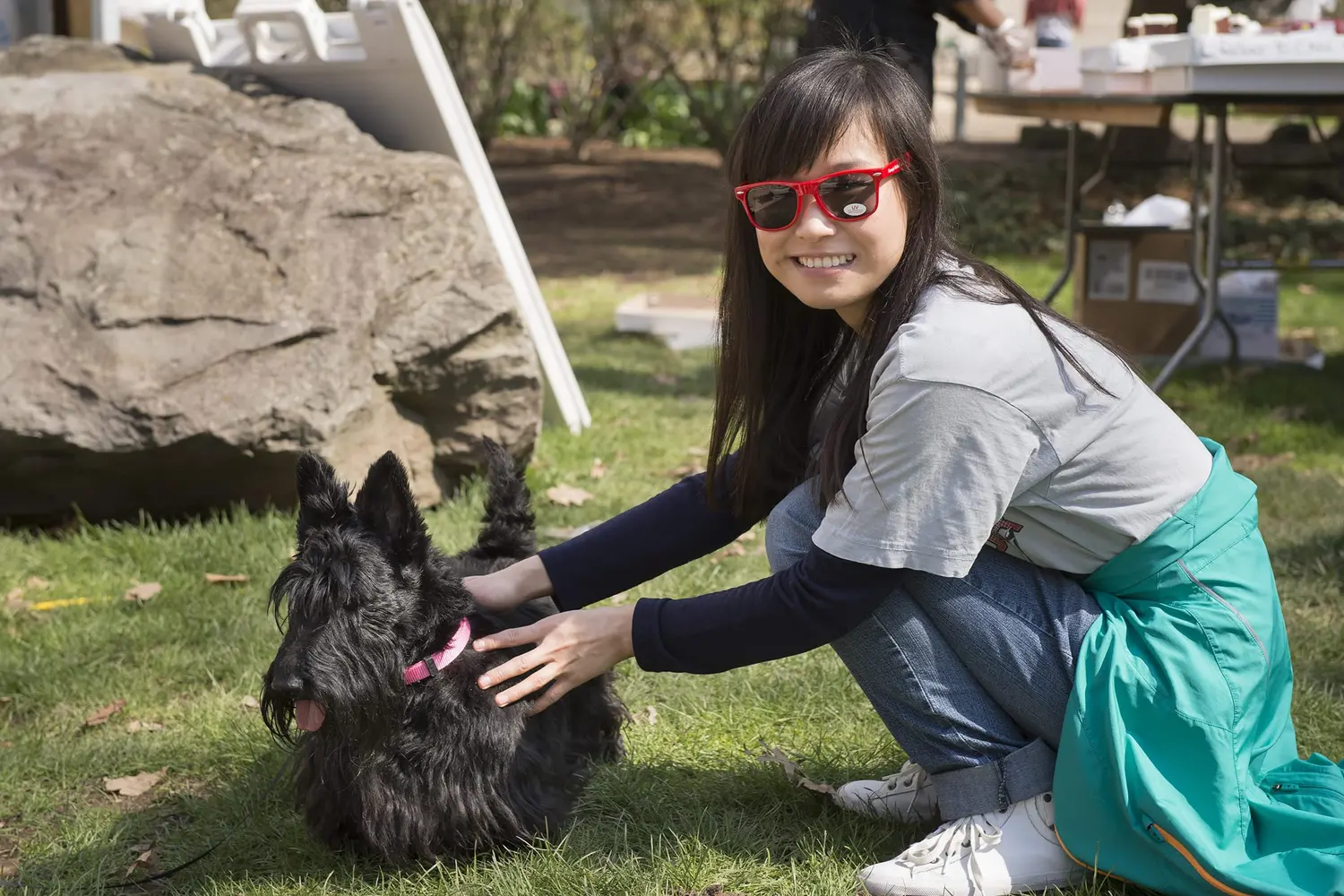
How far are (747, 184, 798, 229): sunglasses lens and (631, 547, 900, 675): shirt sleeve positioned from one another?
55 centimetres

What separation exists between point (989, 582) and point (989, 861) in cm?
49

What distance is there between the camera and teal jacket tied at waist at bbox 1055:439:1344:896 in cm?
215

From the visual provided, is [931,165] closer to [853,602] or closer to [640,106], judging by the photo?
[853,602]

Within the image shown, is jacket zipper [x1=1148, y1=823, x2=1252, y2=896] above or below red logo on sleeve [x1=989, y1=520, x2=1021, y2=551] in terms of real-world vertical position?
below

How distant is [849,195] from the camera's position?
2168 millimetres

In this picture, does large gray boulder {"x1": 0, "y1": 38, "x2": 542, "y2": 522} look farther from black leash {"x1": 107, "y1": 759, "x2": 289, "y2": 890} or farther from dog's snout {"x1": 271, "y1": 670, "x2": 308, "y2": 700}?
dog's snout {"x1": 271, "y1": 670, "x2": 308, "y2": 700}

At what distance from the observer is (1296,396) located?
5.97m

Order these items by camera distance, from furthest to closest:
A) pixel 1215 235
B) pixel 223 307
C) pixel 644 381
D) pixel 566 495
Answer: pixel 644 381
pixel 1215 235
pixel 566 495
pixel 223 307

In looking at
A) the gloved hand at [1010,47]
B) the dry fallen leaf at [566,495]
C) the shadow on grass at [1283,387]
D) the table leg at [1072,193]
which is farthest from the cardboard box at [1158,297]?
the dry fallen leaf at [566,495]

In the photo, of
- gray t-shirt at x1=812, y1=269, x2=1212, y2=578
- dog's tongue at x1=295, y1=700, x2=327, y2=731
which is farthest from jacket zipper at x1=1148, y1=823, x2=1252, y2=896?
dog's tongue at x1=295, y1=700, x2=327, y2=731

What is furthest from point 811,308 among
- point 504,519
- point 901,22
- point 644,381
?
point 644,381

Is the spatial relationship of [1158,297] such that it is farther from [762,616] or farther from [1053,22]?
[762,616]

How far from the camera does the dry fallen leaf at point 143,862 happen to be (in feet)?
8.63

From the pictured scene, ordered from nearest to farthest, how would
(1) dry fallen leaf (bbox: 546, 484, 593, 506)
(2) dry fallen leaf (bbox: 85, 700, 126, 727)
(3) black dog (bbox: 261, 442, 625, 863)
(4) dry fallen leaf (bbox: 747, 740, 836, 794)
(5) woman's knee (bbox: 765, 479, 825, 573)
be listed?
1. (3) black dog (bbox: 261, 442, 625, 863)
2. (5) woman's knee (bbox: 765, 479, 825, 573)
3. (4) dry fallen leaf (bbox: 747, 740, 836, 794)
4. (2) dry fallen leaf (bbox: 85, 700, 126, 727)
5. (1) dry fallen leaf (bbox: 546, 484, 593, 506)
